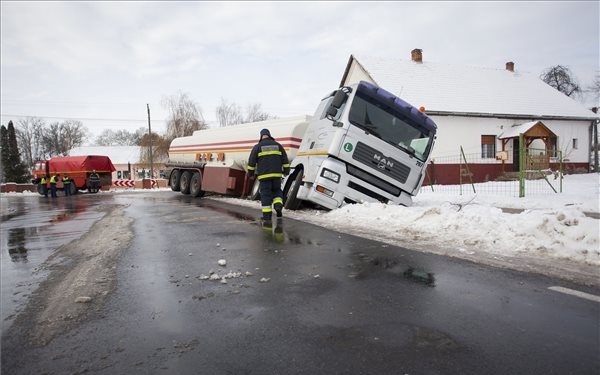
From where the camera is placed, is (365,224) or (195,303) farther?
(365,224)

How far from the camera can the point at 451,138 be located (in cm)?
2400

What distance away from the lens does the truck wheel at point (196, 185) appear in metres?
16.8

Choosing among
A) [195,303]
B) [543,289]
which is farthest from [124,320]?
[543,289]

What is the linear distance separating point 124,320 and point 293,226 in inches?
191

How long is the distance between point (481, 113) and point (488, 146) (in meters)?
2.21

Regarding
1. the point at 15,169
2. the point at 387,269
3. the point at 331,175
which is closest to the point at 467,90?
the point at 331,175

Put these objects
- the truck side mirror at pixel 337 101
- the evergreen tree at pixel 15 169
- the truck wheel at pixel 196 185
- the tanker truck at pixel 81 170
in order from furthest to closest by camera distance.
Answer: the evergreen tree at pixel 15 169 → the tanker truck at pixel 81 170 → the truck wheel at pixel 196 185 → the truck side mirror at pixel 337 101

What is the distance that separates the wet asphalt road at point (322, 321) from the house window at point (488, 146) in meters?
22.3

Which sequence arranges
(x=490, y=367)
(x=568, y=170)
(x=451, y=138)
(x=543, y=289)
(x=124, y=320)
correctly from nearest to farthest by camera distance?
(x=490, y=367)
(x=124, y=320)
(x=543, y=289)
(x=451, y=138)
(x=568, y=170)

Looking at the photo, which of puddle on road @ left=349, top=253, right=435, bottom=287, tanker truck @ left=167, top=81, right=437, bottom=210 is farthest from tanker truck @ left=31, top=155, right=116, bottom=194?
puddle on road @ left=349, top=253, right=435, bottom=287

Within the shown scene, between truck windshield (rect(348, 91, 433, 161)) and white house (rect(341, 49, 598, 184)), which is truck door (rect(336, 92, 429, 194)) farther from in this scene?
white house (rect(341, 49, 598, 184))

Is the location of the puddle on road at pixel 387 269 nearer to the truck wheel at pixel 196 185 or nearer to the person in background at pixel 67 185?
the truck wheel at pixel 196 185

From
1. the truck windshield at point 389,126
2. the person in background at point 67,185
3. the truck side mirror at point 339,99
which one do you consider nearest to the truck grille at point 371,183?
the truck windshield at point 389,126

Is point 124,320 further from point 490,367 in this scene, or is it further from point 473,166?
point 473,166
